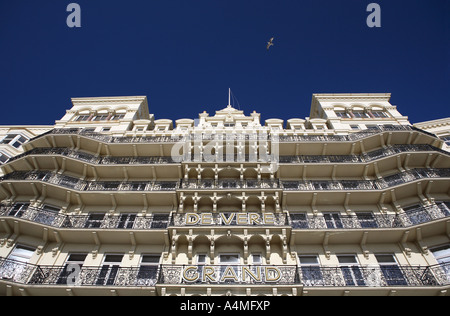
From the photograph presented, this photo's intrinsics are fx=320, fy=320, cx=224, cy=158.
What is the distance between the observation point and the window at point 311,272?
15961mm

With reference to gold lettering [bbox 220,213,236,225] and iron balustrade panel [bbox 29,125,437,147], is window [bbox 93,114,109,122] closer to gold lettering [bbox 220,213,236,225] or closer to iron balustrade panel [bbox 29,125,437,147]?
iron balustrade panel [bbox 29,125,437,147]

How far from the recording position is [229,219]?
1866 centimetres

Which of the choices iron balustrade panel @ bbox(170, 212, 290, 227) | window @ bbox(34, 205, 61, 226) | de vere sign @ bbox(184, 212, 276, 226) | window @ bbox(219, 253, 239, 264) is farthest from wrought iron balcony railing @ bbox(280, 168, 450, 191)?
window @ bbox(34, 205, 61, 226)

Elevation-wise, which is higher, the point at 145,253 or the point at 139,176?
the point at 139,176

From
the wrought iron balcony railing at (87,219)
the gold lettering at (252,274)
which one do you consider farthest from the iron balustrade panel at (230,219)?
the gold lettering at (252,274)

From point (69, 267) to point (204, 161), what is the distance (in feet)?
33.6

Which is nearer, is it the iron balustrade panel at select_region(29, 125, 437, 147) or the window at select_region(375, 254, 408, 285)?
the window at select_region(375, 254, 408, 285)

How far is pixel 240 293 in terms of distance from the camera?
14.8 meters

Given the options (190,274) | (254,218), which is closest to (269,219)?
(254,218)

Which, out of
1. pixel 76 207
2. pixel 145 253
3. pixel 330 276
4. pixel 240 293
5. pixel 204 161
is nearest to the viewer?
pixel 240 293

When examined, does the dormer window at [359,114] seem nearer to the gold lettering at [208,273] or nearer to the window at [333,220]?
the window at [333,220]

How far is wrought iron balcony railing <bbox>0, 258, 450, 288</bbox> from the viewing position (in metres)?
15.4

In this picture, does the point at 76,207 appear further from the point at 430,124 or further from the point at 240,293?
the point at 430,124

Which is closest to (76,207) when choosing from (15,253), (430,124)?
(15,253)
